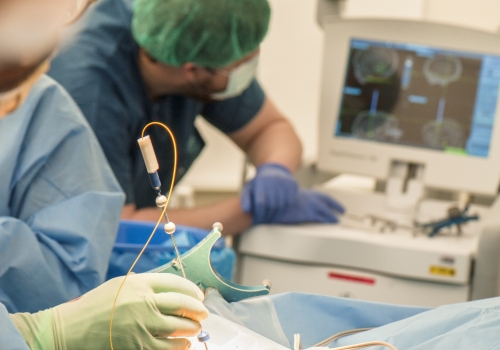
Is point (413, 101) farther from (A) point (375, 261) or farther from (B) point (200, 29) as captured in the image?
(B) point (200, 29)

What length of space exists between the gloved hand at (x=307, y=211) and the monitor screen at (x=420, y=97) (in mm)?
236

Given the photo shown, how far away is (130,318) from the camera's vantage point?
3.06ft

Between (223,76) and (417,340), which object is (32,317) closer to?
(417,340)

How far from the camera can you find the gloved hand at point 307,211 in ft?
6.12

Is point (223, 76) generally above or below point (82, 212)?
above

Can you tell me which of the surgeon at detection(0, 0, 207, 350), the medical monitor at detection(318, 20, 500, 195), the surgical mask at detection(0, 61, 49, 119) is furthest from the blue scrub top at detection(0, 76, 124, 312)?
the medical monitor at detection(318, 20, 500, 195)

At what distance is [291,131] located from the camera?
89.9 inches

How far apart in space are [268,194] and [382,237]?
1.07 feet

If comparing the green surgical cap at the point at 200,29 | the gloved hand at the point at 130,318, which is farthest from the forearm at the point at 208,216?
the gloved hand at the point at 130,318

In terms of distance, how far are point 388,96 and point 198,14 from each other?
67cm

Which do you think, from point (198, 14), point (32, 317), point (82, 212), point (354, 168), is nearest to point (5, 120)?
point (82, 212)

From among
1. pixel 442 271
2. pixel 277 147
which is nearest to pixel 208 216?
pixel 277 147

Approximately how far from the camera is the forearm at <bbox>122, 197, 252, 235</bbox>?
5.92 ft

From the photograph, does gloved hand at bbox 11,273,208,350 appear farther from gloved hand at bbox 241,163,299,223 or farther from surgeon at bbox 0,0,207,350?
gloved hand at bbox 241,163,299,223
